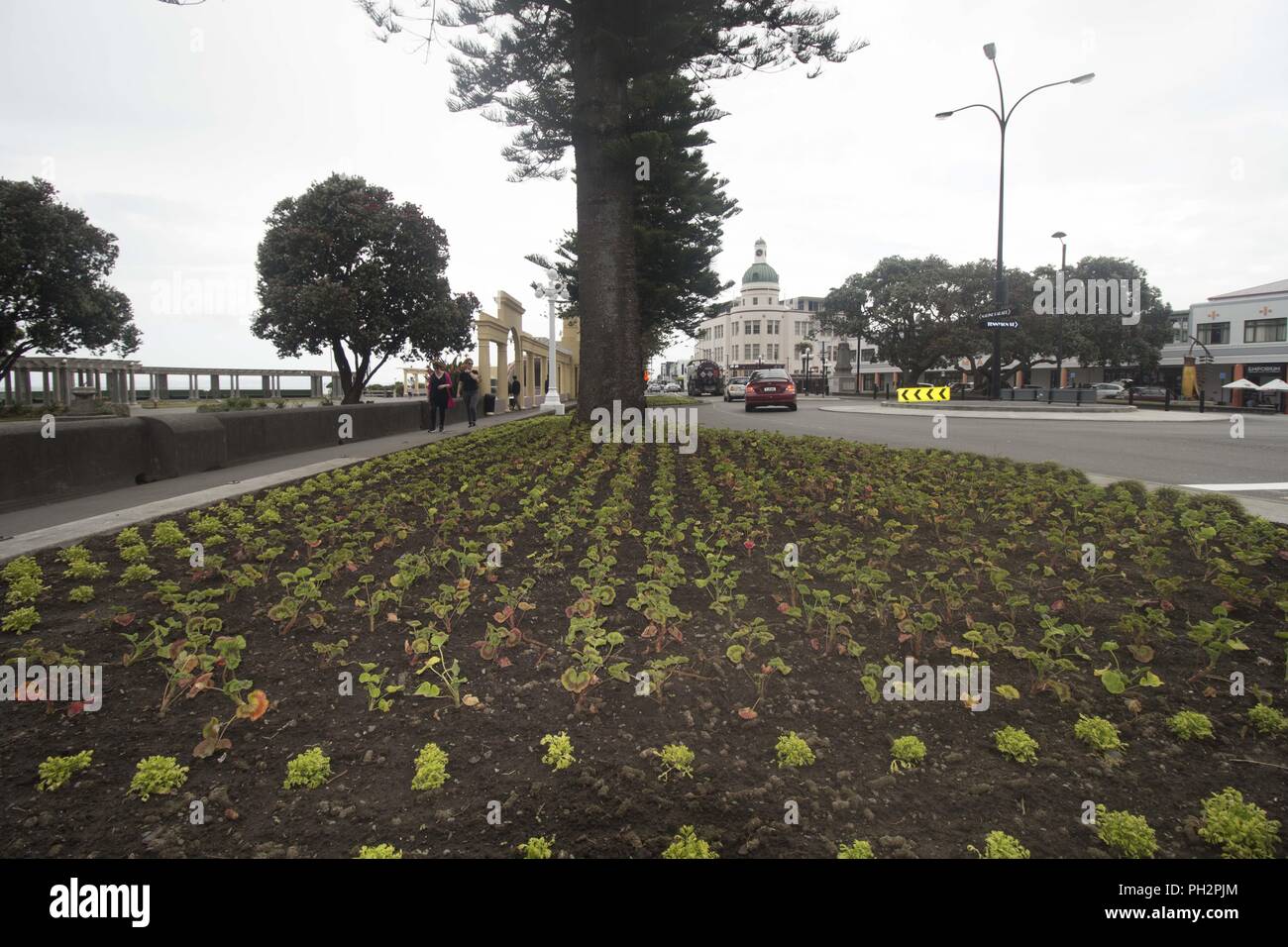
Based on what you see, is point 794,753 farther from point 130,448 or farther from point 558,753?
point 130,448

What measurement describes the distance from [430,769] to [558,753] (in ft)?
1.41

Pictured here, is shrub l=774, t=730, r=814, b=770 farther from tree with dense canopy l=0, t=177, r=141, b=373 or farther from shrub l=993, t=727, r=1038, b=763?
tree with dense canopy l=0, t=177, r=141, b=373

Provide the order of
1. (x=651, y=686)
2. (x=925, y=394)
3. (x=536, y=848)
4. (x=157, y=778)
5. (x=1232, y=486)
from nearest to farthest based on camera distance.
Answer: (x=536, y=848)
(x=157, y=778)
(x=651, y=686)
(x=1232, y=486)
(x=925, y=394)

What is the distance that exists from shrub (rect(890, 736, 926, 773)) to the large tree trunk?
28.9 ft

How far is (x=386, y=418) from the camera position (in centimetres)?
1595

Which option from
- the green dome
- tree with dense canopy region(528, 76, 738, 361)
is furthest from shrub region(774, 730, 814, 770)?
the green dome

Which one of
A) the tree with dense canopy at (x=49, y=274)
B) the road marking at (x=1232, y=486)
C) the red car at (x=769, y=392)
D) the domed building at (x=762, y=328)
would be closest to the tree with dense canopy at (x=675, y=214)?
the red car at (x=769, y=392)

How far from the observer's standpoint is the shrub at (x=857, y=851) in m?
2.00

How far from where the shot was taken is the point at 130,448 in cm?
783

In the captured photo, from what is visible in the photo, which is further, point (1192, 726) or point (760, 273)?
point (760, 273)

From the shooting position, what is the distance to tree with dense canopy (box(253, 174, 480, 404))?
25.2 m

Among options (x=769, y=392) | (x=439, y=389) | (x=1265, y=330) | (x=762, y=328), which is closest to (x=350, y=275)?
(x=439, y=389)
